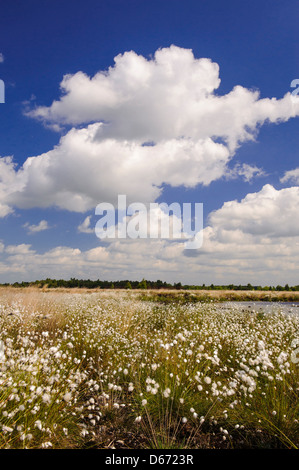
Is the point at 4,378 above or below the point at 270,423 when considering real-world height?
above

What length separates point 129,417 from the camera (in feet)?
14.9

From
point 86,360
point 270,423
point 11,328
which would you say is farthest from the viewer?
point 11,328

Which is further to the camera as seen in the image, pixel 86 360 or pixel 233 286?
pixel 233 286

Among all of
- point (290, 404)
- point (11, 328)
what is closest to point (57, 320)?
point (11, 328)

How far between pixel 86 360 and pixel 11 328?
10.8 feet

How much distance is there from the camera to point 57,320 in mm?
9836

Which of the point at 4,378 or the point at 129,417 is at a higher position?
the point at 4,378
